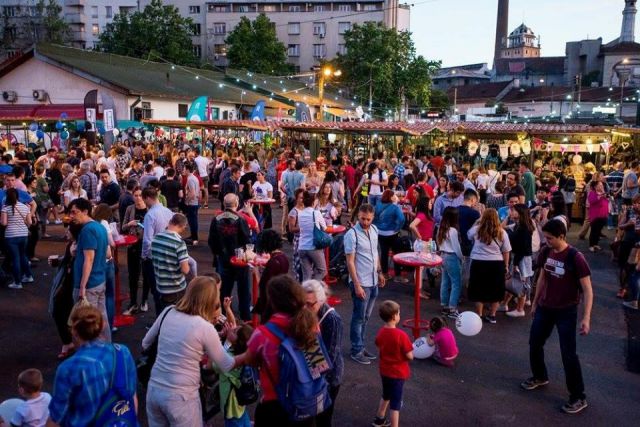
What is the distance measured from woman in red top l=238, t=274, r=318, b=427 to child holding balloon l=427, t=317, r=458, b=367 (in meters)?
3.09

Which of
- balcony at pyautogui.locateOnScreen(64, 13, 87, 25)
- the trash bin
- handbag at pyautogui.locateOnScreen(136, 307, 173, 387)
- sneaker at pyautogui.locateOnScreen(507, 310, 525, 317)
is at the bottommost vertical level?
the trash bin

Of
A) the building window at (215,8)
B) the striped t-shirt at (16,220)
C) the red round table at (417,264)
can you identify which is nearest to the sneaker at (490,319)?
the red round table at (417,264)

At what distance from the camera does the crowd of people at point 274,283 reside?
128 inches

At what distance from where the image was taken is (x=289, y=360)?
125 inches

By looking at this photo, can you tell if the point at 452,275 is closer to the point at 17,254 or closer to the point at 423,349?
the point at 423,349

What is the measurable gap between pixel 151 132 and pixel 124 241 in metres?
23.9

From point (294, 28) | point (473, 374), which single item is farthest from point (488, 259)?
point (294, 28)

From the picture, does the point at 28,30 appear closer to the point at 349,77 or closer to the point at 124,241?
the point at 349,77

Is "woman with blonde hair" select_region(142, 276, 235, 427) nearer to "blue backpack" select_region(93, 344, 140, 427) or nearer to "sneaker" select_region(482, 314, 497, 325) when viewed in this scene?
"blue backpack" select_region(93, 344, 140, 427)

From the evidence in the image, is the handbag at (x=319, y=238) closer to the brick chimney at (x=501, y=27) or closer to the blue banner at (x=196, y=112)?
the blue banner at (x=196, y=112)

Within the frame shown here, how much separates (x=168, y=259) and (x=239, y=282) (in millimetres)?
1507

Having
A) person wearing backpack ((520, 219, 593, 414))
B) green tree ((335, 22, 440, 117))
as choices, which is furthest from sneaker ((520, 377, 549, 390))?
green tree ((335, 22, 440, 117))

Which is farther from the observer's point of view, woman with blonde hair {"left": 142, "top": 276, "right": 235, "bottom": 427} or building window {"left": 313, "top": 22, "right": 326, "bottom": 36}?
building window {"left": 313, "top": 22, "right": 326, "bottom": 36}

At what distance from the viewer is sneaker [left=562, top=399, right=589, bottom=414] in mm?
5145
